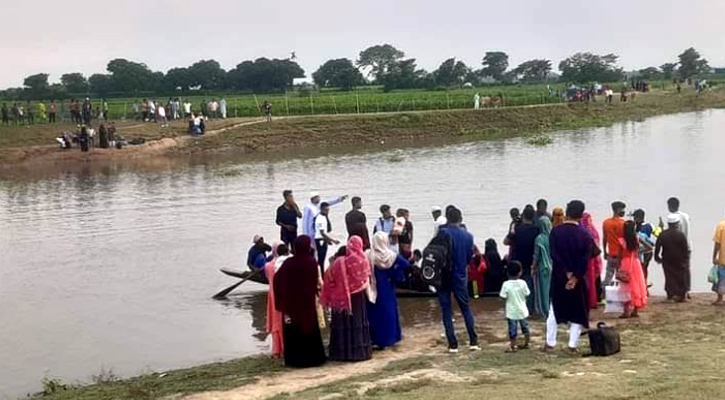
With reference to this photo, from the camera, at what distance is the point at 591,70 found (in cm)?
10669

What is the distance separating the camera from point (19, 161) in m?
43.0

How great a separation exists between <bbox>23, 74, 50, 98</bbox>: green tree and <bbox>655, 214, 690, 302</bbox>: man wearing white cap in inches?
3214

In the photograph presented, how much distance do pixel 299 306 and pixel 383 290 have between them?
1.14 metres

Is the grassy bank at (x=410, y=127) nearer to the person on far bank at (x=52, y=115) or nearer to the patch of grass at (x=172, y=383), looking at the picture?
the person on far bank at (x=52, y=115)

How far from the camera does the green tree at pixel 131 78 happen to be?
94500mm

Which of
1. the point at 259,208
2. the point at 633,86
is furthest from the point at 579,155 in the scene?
the point at 633,86

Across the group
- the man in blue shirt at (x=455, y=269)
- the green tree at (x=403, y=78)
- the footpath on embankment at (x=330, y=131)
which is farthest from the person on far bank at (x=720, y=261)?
the green tree at (x=403, y=78)

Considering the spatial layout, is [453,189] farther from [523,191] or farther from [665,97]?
[665,97]

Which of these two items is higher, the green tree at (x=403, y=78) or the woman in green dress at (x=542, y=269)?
the green tree at (x=403, y=78)

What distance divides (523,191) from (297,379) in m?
18.3

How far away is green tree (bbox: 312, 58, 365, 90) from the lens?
104 meters

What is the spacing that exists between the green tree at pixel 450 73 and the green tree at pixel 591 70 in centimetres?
1262

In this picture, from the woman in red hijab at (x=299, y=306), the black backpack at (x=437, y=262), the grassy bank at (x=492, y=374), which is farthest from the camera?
the woman in red hijab at (x=299, y=306)

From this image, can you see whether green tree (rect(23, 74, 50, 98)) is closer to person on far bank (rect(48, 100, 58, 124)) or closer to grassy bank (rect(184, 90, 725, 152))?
person on far bank (rect(48, 100, 58, 124))
